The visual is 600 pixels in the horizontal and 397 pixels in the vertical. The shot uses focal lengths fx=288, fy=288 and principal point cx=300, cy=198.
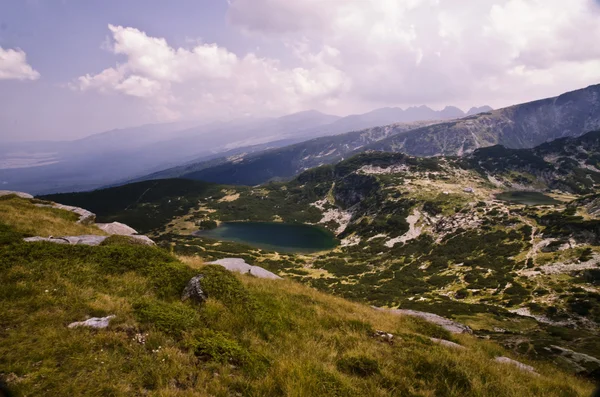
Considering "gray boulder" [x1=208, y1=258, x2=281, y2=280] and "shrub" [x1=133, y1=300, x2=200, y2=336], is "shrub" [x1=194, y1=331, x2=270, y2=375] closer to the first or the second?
"shrub" [x1=133, y1=300, x2=200, y2=336]

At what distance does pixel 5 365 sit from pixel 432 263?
11995 cm

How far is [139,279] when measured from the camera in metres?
12.6

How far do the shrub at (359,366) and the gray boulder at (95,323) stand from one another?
287 inches

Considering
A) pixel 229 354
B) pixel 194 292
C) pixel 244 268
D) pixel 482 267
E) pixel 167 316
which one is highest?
pixel 167 316

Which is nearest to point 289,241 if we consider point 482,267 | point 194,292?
point 482,267

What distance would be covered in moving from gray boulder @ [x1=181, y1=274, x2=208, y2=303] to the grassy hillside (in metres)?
0.28

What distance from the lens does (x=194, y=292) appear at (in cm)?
1203

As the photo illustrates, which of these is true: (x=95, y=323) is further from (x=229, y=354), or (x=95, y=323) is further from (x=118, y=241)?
(x=118, y=241)

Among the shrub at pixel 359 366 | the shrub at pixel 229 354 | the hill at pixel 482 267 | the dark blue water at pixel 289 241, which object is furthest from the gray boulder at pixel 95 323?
the dark blue water at pixel 289 241

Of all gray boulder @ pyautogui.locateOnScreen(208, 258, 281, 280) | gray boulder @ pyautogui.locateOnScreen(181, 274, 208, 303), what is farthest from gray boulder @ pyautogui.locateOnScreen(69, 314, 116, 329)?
gray boulder @ pyautogui.locateOnScreen(208, 258, 281, 280)

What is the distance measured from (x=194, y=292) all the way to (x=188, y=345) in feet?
12.6

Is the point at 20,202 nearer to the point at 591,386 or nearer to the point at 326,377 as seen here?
the point at 326,377

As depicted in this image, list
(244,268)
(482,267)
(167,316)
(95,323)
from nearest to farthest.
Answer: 1. (95,323)
2. (167,316)
3. (244,268)
4. (482,267)

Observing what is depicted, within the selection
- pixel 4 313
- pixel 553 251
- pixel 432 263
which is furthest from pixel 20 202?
pixel 553 251
